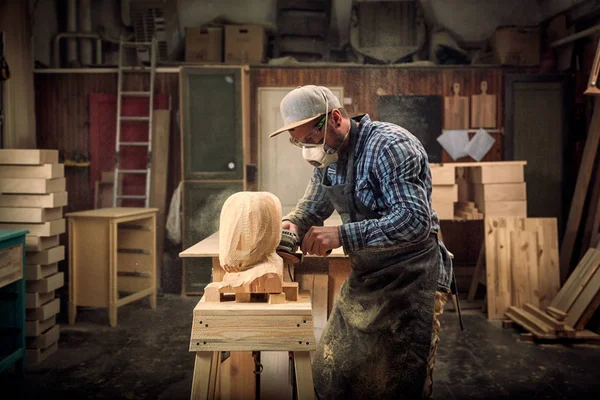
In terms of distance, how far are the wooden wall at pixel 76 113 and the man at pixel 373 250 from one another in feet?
14.4

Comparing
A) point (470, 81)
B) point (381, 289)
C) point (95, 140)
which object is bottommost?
point (381, 289)

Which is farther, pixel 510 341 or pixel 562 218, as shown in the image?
pixel 562 218

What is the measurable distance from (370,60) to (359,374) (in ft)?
15.2

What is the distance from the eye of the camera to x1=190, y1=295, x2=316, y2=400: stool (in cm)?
193

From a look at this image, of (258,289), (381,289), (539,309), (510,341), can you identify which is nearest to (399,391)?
(381,289)

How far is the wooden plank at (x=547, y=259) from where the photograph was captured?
5.17 metres

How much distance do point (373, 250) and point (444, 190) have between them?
3.30 m

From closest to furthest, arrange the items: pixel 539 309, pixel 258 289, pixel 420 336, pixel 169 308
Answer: pixel 258 289, pixel 420 336, pixel 539 309, pixel 169 308

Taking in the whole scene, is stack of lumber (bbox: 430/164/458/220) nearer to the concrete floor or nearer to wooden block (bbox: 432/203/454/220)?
wooden block (bbox: 432/203/454/220)

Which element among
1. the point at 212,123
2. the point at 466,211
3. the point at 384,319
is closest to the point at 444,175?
the point at 466,211

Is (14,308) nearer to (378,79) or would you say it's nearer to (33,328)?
(33,328)

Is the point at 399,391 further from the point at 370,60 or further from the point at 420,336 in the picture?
the point at 370,60

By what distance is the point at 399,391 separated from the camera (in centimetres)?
251

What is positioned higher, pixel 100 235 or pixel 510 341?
pixel 100 235
